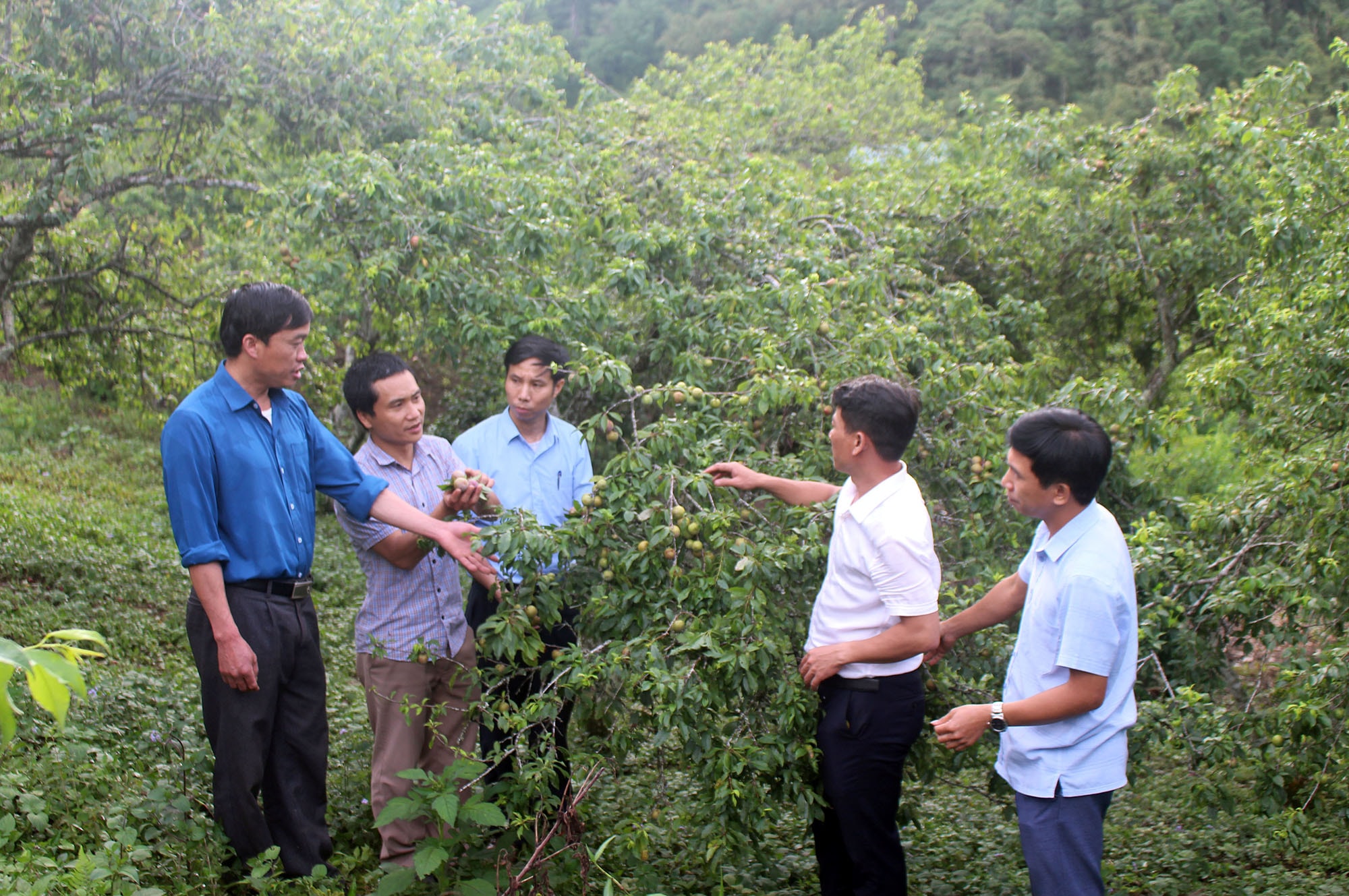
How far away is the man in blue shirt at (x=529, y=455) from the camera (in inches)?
145

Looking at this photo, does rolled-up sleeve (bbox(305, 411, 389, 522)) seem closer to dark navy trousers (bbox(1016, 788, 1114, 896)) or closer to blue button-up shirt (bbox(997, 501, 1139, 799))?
blue button-up shirt (bbox(997, 501, 1139, 799))

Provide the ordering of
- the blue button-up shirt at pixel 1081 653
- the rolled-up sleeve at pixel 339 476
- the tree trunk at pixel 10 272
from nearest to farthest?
the blue button-up shirt at pixel 1081 653 < the rolled-up sleeve at pixel 339 476 < the tree trunk at pixel 10 272

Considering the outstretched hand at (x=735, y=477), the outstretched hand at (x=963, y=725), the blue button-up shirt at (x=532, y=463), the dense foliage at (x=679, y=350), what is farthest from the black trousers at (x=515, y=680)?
the outstretched hand at (x=963, y=725)

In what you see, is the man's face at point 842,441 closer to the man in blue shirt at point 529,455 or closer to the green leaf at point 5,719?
the man in blue shirt at point 529,455

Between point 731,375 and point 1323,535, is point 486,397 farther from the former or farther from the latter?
point 1323,535

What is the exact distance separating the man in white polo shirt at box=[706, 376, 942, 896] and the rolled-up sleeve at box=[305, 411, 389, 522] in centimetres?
149

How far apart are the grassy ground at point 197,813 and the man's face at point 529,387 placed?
119 centimetres

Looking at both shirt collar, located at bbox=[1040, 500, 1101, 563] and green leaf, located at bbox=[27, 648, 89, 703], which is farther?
shirt collar, located at bbox=[1040, 500, 1101, 563]

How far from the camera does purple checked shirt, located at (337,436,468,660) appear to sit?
3.42m

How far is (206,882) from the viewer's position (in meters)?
3.06

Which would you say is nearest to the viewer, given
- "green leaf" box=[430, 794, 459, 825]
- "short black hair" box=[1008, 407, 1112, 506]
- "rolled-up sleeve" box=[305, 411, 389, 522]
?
"short black hair" box=[1008, 407, 1112, 506]

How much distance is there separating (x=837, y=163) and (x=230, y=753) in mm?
13076

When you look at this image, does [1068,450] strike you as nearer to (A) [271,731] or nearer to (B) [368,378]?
(B) [368,378]

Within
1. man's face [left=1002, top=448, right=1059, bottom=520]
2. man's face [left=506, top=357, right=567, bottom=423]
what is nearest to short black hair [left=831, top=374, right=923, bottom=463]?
man's face [left=1002, top=448, right=1059, bottom=520]
